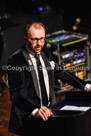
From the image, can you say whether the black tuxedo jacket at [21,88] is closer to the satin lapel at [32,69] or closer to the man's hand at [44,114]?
the satin lapel at [32,69]

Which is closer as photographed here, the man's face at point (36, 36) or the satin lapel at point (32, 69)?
the man's face at point (36, 36)

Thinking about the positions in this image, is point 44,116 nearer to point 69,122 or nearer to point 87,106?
point 69,122

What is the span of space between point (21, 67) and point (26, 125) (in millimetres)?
469

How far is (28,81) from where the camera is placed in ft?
8.13

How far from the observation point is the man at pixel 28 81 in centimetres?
235

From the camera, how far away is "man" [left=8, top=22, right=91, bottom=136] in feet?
7.72

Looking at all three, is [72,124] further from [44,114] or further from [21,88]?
[21,88]

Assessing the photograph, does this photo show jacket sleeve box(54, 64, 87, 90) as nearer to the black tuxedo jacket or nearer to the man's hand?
the black tuxedo jacket

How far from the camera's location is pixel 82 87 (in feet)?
8.66

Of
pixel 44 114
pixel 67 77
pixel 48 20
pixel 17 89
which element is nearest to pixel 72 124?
pixel 44 114

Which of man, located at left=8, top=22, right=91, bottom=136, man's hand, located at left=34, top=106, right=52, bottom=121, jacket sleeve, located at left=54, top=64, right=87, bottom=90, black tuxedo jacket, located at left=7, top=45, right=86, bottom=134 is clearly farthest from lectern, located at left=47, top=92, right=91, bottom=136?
jacket sleeve, located at left=54, top=64, right=87, bottom=90

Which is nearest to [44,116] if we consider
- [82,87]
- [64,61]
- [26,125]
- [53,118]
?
[53,118]

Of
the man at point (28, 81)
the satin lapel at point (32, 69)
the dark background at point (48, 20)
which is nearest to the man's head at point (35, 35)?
the man at point (28, 81)

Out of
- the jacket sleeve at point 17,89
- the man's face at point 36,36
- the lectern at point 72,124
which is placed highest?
the man's face at point 36,36
